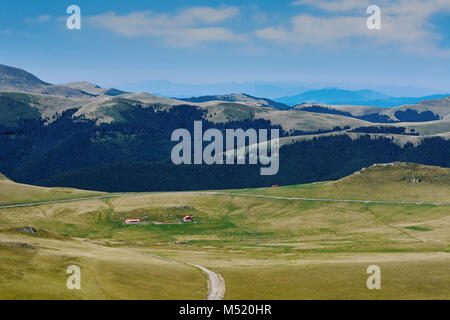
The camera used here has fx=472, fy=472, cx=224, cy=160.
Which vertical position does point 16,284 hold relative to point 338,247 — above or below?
above

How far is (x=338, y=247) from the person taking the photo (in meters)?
184

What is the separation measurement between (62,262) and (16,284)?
21837 millimetres

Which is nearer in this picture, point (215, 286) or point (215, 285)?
point (215, 286)

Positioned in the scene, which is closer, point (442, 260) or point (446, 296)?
point (446, 296)

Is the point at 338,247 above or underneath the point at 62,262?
underneath

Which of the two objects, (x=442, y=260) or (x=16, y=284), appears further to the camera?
(x=442, y=260)
